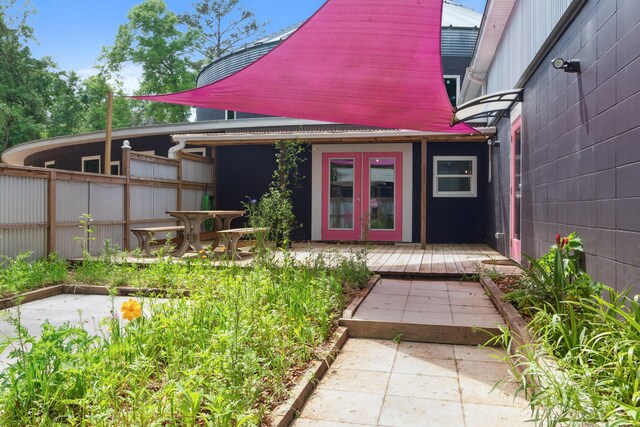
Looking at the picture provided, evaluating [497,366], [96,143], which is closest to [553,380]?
[497,366]

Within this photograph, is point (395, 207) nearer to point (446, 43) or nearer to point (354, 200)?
point (354, 200)

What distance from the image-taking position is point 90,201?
7270mm

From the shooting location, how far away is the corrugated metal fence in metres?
5.98

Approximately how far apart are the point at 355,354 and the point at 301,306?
1.70 ft

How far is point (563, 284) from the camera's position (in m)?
3.18

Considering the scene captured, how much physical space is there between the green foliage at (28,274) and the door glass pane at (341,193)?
548 centimetres

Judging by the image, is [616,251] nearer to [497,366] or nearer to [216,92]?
[497,366]

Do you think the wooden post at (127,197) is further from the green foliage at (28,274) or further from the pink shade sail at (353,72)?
the pink shade sail at (353,72)

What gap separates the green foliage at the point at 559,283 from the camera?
3.12 m

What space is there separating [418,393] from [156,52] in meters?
27.4

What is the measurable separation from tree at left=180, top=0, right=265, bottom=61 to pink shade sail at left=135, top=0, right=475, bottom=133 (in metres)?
24.6

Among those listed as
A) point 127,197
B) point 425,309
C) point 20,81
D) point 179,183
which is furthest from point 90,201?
point 20,81

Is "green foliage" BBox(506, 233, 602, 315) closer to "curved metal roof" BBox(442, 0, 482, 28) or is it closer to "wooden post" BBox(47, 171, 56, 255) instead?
"wooden post" BBox(47, 171, 56, 255)

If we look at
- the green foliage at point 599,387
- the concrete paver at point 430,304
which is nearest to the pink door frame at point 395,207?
the concrete paver at point 430,304
